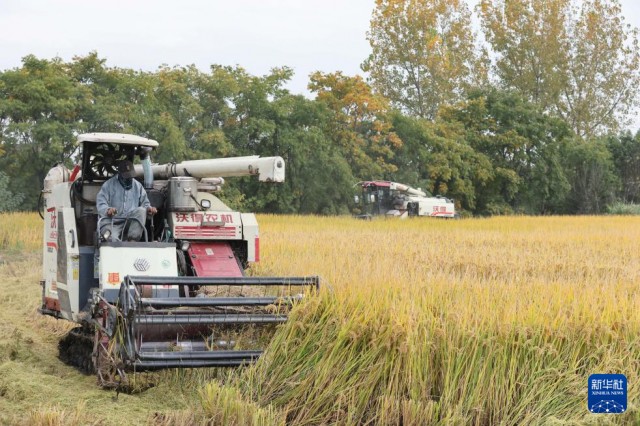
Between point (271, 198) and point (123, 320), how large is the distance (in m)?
28.5

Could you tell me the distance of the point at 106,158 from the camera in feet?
31.1

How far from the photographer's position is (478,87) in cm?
6003

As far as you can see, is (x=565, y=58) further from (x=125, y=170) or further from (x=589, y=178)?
(x=125, y=170)

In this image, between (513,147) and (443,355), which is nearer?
(443,355)

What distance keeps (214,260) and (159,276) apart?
1.80 meters

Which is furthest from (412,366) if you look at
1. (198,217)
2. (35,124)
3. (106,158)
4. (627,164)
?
(627,164)

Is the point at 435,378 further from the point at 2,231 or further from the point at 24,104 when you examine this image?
the point at 24,104

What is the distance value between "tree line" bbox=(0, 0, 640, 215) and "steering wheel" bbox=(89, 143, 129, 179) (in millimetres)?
20207

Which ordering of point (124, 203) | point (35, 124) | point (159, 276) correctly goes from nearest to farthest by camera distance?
point (159, 276), point (124, 203), point (35, 124)

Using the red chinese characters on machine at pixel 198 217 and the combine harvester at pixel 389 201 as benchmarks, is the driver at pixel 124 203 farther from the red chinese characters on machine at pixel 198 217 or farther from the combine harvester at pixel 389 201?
the combine harvester at pixel 389 201

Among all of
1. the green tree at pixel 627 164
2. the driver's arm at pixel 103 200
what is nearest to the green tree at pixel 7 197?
the driver's arm at pixel 103 200

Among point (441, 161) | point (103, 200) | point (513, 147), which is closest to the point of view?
point (103, 200)

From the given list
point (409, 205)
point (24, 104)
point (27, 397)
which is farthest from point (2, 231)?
point (409, 205)

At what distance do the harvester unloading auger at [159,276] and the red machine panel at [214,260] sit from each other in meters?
0.01
